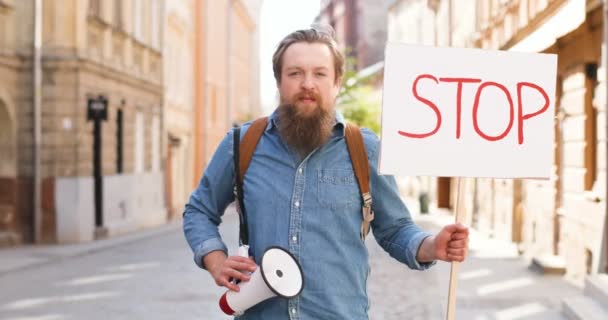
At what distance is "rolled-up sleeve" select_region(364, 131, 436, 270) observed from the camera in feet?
11.1

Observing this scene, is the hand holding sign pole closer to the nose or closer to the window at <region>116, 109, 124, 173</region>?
the nose

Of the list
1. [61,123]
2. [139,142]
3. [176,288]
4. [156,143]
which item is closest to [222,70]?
[156,143]

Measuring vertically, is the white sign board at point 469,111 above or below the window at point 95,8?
below

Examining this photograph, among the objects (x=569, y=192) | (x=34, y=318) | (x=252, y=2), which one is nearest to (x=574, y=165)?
(x=569, y=192)

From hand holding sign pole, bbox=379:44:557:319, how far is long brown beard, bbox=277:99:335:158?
Result: 9.5 inches

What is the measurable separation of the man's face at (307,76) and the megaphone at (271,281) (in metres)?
0.52

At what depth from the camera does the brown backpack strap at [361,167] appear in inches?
131

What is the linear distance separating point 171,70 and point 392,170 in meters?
29.0

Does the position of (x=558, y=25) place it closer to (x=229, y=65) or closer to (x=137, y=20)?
(x=137, y=20)

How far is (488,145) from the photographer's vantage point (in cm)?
359

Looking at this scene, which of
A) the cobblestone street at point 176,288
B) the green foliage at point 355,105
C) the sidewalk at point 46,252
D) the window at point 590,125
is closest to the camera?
the cobblestone street at point 176,288

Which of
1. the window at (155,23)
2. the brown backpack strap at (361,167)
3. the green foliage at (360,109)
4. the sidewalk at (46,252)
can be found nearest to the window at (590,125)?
the sidewalk at (46,252)

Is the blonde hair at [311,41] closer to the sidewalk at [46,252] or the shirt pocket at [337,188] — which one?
the shirt pocket at [337,188]

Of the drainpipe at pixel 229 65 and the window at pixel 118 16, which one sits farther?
the drainpipe at pixel 229 65
